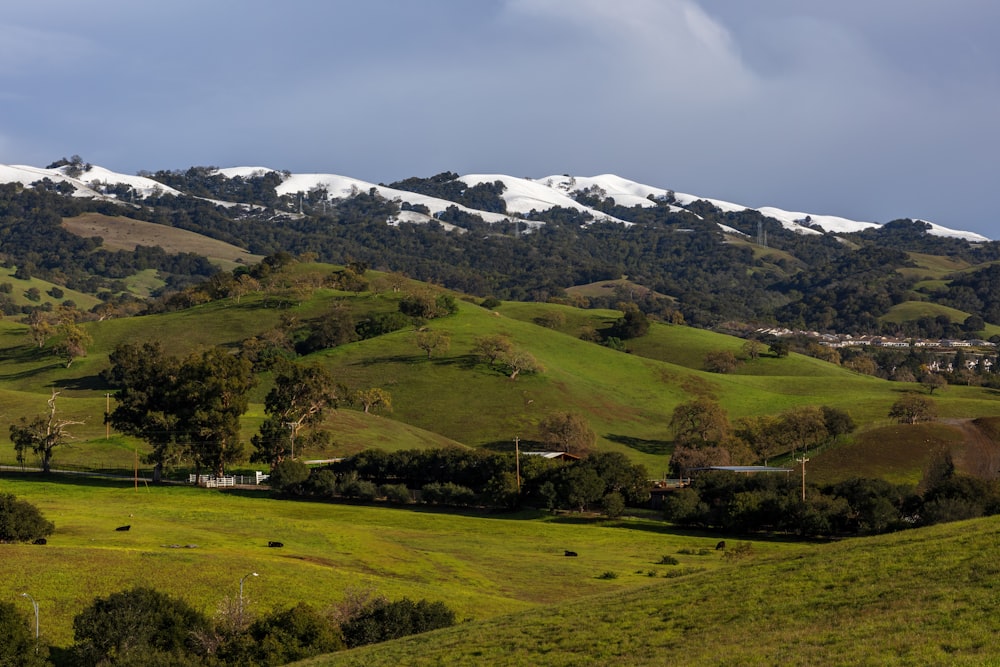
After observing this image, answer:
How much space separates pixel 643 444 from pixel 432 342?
41768 mm

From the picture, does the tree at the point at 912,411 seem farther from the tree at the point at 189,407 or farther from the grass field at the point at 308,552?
the tree at the point at 189,407

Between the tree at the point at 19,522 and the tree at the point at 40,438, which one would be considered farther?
the tree at the point at 40,438

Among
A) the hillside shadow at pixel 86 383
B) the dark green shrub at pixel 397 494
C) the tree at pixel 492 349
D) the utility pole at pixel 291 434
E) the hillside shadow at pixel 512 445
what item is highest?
the tree at pixel 492 349

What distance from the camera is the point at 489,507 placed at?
96.4 meters

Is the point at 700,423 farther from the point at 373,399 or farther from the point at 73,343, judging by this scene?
the point at 73,343

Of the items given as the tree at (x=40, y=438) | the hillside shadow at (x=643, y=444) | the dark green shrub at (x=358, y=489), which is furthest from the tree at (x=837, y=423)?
the tree at (x=40, y=438)

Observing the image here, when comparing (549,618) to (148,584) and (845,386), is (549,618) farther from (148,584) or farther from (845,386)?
(845,386)

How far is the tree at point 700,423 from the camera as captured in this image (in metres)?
129

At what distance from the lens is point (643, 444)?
14000 centimetres

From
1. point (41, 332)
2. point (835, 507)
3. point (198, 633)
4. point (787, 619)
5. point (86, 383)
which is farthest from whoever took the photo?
point (41, 332)

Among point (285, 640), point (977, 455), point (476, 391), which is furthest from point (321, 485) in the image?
point (977, 455)

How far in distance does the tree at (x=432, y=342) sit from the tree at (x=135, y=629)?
4856 inches

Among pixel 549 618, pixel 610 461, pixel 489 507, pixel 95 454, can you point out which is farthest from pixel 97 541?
pixel 95 454

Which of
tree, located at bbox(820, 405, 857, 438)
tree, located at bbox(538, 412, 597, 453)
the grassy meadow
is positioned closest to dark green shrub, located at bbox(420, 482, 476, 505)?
the grassy meadow
